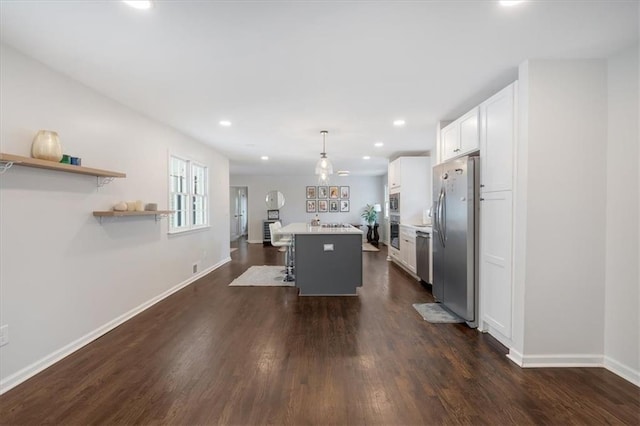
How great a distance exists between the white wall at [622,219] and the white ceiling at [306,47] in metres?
0.27

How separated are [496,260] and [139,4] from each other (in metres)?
3.28

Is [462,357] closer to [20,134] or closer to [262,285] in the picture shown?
[262,285]

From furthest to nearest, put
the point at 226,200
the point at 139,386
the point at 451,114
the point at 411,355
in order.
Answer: the point at 226,200 < the point at 451,114 < the point at 411,355 < the point at 139,386

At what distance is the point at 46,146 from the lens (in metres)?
2.25

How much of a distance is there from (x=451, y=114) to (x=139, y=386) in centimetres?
418

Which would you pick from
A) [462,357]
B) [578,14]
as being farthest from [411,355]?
[578,14]

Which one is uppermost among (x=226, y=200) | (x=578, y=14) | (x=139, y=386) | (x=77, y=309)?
(x=578, y=14)

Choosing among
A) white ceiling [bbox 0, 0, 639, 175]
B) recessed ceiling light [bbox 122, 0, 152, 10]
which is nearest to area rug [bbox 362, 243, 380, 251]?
white ceiling [bbox 0, 0, 639, 175]

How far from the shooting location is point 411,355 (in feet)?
8.28

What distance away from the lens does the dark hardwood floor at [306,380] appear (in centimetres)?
181

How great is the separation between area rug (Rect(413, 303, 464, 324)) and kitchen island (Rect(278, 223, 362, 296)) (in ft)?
3.05

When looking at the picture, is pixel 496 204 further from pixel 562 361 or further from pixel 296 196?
pixel 296 196

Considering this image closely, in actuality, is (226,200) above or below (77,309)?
above

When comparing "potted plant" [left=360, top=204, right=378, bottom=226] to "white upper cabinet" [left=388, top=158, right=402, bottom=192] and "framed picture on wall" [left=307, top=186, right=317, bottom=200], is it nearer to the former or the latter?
"framed picture on wall" [left=307, top=186, right=317, bottom=200]
